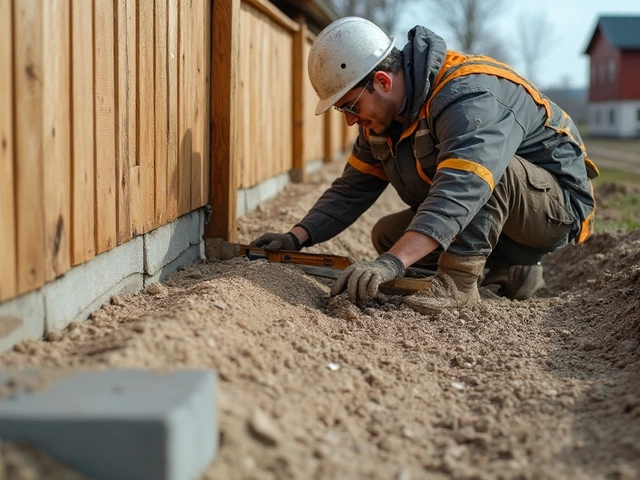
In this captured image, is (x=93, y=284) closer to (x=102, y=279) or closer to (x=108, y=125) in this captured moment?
(x=102, y=279)

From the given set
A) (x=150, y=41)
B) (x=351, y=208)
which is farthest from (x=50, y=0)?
(x=351, y=208)

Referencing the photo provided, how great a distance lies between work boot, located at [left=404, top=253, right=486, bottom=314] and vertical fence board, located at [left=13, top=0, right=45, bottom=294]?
6.36 ft

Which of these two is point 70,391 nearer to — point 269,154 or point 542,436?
point 542,436

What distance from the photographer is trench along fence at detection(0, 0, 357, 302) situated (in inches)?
102

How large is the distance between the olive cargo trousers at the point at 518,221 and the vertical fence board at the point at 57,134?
2.01m

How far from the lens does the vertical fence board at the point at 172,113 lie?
4.10 metres

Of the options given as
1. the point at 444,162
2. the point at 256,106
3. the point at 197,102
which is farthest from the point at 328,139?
the point at 444,162

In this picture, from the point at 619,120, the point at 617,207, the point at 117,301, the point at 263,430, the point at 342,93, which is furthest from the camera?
the point at 619,120

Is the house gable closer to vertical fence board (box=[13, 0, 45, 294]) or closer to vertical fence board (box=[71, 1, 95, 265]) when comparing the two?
vertical fence board (box=[71, 1, 95, 265])

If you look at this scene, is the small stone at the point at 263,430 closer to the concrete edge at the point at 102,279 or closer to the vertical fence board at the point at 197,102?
the concrete edge at the point at 102,279

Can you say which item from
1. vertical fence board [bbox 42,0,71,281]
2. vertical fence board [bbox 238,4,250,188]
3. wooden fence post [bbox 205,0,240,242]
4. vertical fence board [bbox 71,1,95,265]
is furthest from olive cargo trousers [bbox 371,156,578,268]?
vertical fence board [bbox 42,0,71,281]

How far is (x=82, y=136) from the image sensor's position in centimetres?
304

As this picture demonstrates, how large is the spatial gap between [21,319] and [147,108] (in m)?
1.44

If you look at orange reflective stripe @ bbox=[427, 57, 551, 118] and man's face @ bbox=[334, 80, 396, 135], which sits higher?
orange reflective stripe @ bbox=[427, 57, 551, 118]
